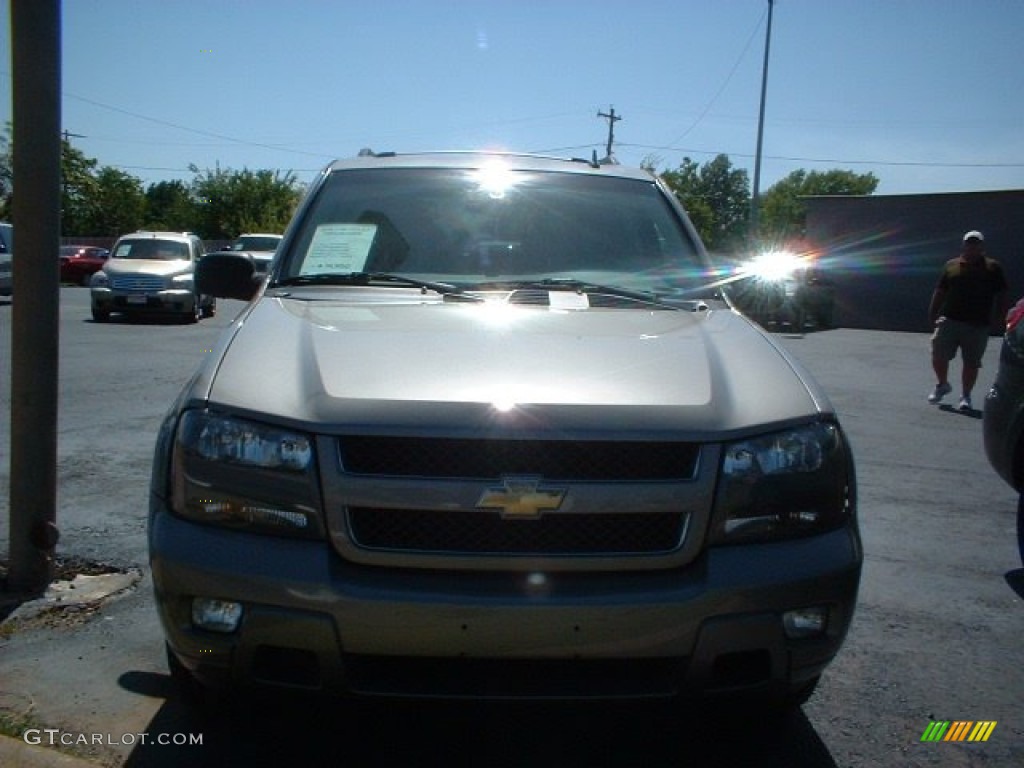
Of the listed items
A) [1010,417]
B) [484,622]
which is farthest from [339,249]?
[1010,417]

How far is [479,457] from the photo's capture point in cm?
263

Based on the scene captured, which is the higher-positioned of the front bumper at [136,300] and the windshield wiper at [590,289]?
the windshield wiper at [590,289]

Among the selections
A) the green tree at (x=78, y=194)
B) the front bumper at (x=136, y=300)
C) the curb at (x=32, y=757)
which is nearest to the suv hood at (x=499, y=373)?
the curb at (x=32, y=757)

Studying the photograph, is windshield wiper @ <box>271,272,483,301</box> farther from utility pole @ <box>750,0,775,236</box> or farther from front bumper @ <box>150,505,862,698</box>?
utility pole @ <box>750,0,775,236</box>

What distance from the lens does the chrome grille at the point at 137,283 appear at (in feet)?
63.8

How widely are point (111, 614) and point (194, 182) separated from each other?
2358 inches

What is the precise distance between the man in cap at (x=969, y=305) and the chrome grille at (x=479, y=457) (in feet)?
29.1

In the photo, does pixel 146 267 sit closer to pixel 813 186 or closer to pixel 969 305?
pixel 969 305

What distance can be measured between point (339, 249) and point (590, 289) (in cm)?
102

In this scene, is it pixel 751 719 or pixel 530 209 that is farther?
pixel 530 209

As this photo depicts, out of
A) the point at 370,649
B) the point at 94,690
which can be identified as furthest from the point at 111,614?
the point at 370,649

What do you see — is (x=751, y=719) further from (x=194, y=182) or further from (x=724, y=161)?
(x=724, y=161)

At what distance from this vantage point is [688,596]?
8.44 feet

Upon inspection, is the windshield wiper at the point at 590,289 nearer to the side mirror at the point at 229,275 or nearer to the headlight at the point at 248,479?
the side mirror at the point at 229,275
